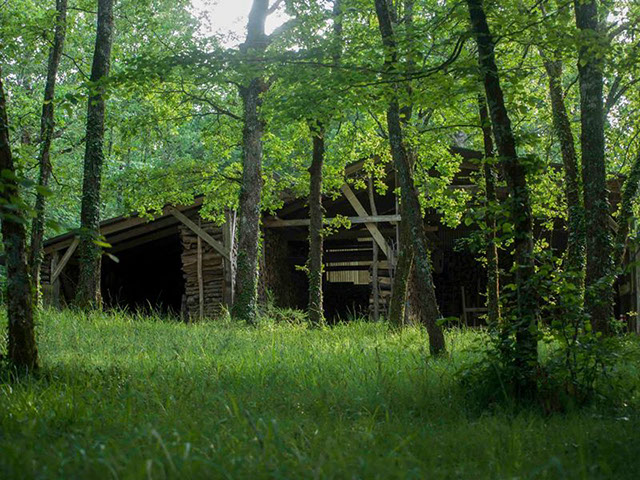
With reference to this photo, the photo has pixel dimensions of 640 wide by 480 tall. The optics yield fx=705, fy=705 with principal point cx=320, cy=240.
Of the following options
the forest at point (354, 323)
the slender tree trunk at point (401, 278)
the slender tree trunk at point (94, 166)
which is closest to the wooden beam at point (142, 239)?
the forest at point (354, 323)

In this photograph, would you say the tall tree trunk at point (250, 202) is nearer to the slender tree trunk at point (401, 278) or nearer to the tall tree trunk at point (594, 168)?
the slender tree trunk at point (401, 278)

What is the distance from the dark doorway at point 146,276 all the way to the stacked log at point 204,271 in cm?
351

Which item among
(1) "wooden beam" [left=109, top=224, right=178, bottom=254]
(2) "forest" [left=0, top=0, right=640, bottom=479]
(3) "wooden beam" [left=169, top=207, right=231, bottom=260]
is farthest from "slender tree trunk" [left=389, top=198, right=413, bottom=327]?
(1) "wooden beam" [left=109, top=224, right=178, bottom=254]

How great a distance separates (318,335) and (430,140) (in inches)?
155

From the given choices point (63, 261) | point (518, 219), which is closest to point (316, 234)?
point (63, 261)

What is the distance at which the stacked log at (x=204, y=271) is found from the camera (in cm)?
2067

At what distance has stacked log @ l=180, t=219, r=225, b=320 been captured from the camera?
67.8 feet

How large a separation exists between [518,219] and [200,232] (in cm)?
1498

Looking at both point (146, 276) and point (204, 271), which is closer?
point (204, 271)

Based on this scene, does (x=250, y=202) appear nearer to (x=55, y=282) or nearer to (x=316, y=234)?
(x=316, y=234)

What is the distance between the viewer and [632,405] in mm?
6062

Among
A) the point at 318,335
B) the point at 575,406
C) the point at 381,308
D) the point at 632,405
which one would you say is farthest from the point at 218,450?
the point at 381,308

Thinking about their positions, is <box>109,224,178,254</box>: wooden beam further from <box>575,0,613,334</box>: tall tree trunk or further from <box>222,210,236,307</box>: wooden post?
<box>575,0,613,334</box>: tall tree trunk

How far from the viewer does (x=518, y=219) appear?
20.6ft
